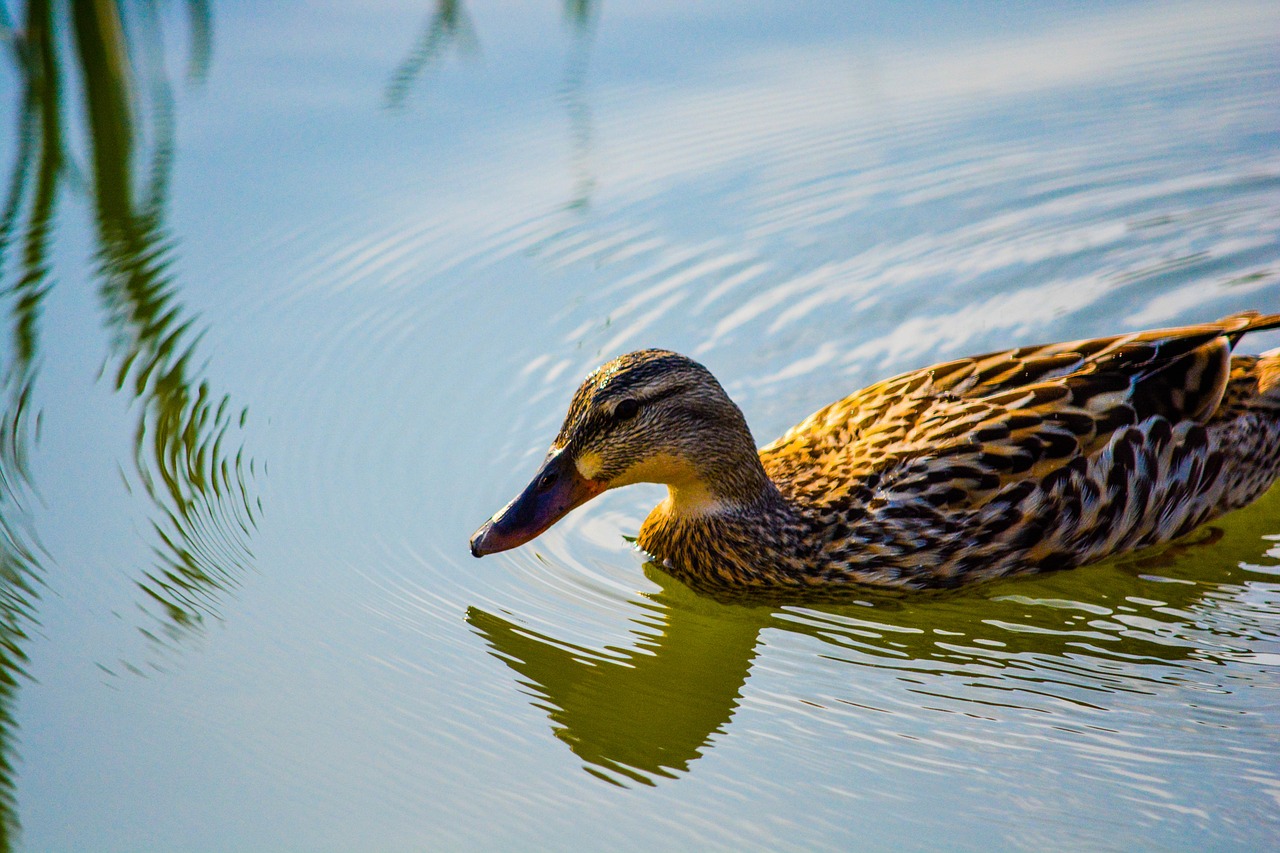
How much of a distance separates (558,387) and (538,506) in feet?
4.94

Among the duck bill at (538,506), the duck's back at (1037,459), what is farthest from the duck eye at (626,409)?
the duck's back at (1037,459)

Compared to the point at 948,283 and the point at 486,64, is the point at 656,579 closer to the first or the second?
the point at 948,283

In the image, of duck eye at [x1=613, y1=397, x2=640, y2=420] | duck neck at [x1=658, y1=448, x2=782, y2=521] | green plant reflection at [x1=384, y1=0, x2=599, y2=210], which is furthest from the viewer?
green plant reflection at [x1=384, y1=0, x2=599, y2=210]

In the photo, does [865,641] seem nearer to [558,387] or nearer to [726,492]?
[726,492]

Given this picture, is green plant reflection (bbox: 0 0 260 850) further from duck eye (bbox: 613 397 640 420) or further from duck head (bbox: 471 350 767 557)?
duck eye (bbox: 613 397 640 420)

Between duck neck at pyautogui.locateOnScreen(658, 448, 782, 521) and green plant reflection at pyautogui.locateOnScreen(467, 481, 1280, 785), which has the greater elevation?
duck neck at pyautogui.locateOnScreen(658, 448, 782, 521)

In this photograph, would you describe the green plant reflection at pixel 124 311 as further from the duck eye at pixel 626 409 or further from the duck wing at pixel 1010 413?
the duck wing at pixel 1010 413

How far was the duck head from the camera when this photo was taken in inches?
235

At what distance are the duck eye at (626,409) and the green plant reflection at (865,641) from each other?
78 cm

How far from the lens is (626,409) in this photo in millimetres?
6031

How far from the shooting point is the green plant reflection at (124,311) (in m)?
5.89

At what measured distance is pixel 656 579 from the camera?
6.38 metres

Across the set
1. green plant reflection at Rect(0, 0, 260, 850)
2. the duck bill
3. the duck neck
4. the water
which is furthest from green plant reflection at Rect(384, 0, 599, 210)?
the duck bill

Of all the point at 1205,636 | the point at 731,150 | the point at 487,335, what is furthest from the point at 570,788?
the point at 731,150
